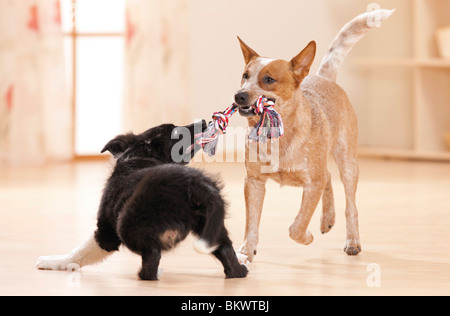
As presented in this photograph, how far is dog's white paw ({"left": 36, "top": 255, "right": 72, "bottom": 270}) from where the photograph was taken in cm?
264

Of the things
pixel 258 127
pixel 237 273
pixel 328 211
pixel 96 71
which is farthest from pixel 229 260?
pixel 96 71

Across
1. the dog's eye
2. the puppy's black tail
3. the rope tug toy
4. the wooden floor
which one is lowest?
the wooden floor

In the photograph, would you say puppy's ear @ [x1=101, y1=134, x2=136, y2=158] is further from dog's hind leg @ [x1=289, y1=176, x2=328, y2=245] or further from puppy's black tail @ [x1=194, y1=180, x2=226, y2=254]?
dog's hind leg @ [x1=289, y1=176, x2=328, y2=245]

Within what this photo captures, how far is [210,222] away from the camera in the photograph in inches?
92.0

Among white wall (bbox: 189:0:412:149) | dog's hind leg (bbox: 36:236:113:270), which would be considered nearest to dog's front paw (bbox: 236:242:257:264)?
dog's hind leg (bbox: 36:236:113:270)

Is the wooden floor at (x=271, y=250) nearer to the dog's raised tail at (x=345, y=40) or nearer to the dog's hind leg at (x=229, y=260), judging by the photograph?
the dog's hind leg at (x=229, y=260)

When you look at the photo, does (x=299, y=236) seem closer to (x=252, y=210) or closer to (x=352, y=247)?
(x=252, y=210)

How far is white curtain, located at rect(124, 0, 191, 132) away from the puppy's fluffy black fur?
3281 millimetres

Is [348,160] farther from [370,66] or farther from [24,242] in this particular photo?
[370,66]

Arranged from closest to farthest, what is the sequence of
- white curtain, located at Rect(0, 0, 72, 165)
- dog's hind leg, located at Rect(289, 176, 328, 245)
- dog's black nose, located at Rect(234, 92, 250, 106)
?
dog's black nose, located at Rect(234, 92, 250, 106)
dog's hind leg, located at Rect(289, 176, 328, 245)
white curtain, located at Rect(0, 0, 72, 165)

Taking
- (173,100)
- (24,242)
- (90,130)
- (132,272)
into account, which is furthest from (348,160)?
(90,130)

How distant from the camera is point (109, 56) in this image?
6129mm

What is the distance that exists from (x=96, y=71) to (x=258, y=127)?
3.66m

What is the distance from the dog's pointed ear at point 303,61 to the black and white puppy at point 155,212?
428mm
